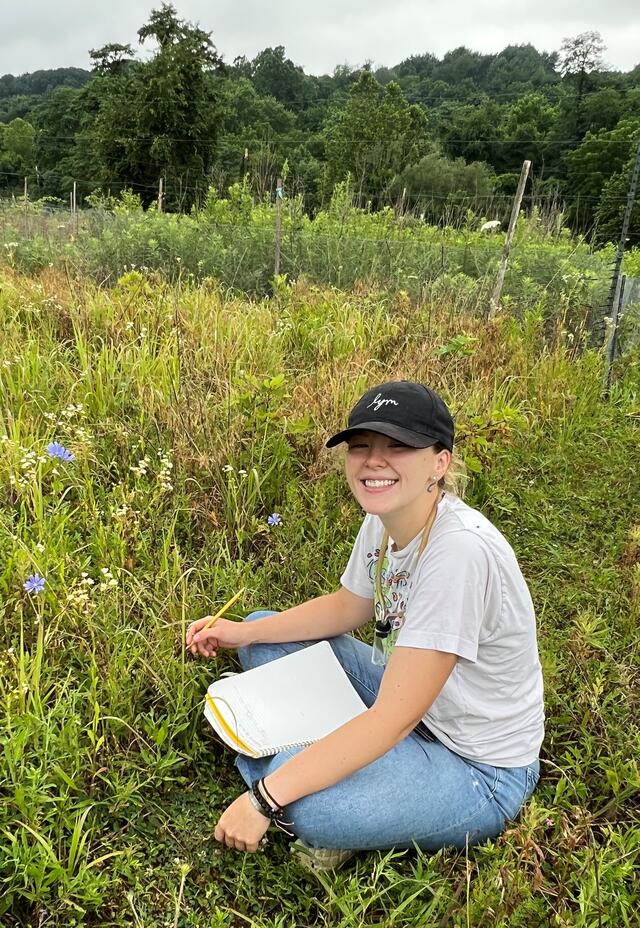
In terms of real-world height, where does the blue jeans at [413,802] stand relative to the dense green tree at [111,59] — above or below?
below

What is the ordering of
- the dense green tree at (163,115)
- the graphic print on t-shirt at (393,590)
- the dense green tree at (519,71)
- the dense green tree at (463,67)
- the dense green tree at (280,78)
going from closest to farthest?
the graphic print on t-shirt at (393,590) < the dense green tree at (163,115) < the dense green tree at (519,71) < the dense green tree at (463,67) < the dense green tree at (280,78)

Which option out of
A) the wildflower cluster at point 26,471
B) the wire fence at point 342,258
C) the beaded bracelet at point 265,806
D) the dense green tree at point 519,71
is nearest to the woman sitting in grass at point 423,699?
the beaded bracelet at point 265,806

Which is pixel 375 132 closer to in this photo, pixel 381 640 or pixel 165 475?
pixel 165 475

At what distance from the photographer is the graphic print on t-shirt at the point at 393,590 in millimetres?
1459

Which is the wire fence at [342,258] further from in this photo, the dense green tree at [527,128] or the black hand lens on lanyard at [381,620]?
the dense green tree at [527,128]

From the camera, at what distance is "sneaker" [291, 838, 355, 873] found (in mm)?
1348

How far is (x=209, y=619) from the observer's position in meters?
1.68

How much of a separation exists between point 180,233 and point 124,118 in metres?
24.7

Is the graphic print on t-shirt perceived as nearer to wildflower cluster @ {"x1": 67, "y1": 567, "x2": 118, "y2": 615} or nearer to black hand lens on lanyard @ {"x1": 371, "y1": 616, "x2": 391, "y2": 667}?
black hand lens on lanyard @ {"x1": 371, "y1": 616, "x2": 391, "y2": 667}

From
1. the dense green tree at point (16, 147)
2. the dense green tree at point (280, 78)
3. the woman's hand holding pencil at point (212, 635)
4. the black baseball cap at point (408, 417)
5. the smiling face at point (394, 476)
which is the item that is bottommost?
the woman's hand holding pencil at point (212, 635)

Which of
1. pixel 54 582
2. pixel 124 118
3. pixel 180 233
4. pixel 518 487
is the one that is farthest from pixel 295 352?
pixel 124 118

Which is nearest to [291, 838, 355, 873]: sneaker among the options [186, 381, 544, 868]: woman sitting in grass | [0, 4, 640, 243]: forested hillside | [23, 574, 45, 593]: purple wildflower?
[186, 381, 544, 868]: woman sitting in grass

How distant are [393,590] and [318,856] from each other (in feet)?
1.87

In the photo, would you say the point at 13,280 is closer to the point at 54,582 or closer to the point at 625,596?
the point at 54,582
